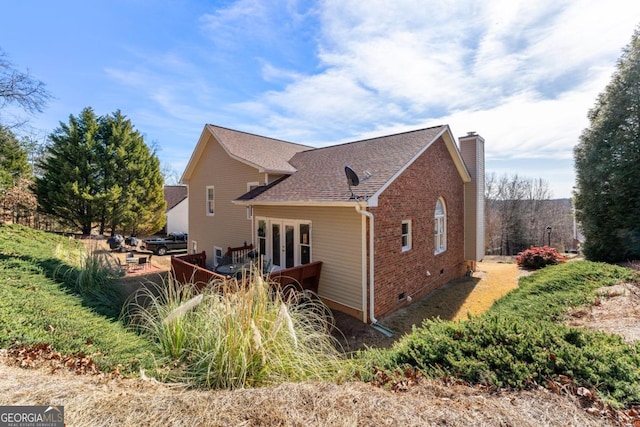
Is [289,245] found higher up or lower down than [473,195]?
lower down

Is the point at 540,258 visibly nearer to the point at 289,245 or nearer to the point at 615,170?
the point at 615,170

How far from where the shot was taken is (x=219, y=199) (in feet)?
48.1

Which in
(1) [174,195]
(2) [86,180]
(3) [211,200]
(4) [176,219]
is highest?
(2) [86,180]

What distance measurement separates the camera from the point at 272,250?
11.3m

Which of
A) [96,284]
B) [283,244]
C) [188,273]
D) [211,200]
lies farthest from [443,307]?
[211,200]

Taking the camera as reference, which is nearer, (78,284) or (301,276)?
(78,284)

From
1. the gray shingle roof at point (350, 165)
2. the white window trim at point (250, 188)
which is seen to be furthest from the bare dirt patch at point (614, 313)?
the white window trim at point (250, 188)

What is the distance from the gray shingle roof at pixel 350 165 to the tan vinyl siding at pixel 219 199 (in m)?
2.23

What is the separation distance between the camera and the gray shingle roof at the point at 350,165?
353 inches

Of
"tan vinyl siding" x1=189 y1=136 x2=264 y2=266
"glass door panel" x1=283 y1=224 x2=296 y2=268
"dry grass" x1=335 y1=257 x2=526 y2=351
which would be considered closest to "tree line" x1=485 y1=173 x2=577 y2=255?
"dry grass" x1=335 y1=257 x2=526 y2=351

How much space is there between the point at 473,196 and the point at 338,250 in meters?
9.11

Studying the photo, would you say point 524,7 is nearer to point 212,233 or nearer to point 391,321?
point 391,321

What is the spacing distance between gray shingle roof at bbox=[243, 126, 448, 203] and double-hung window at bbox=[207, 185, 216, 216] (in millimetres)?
4588

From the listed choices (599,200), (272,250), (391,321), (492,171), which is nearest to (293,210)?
(272,250)
